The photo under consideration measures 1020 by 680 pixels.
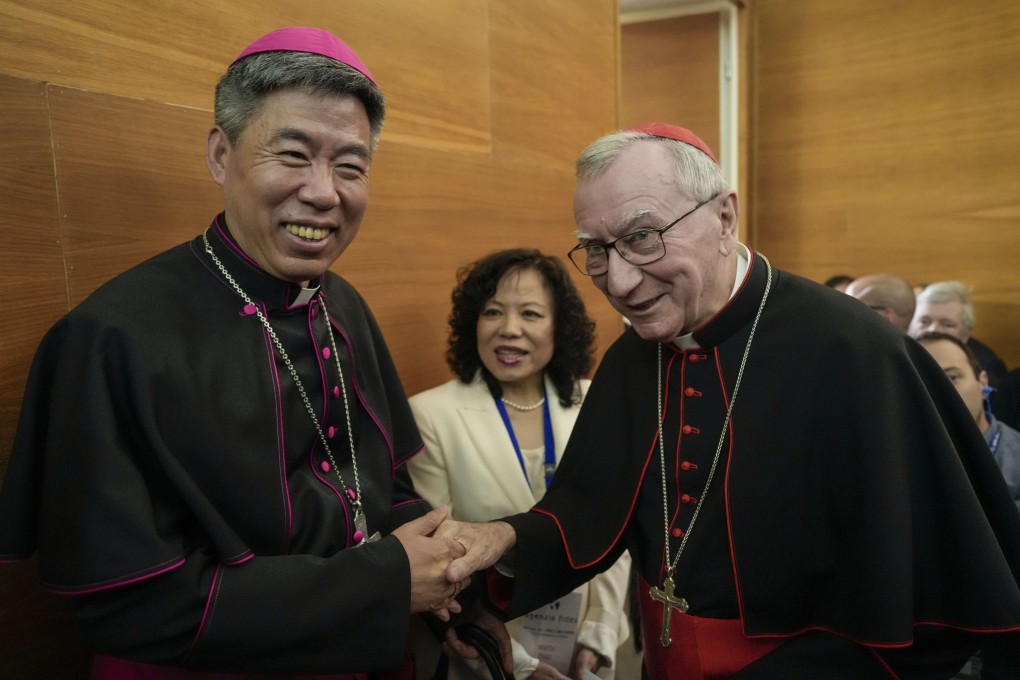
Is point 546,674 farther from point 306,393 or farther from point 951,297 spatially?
point 951,297

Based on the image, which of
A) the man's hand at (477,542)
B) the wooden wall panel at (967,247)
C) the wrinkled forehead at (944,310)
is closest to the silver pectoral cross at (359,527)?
the man's hand at (477,542)

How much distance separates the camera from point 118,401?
1.52 m

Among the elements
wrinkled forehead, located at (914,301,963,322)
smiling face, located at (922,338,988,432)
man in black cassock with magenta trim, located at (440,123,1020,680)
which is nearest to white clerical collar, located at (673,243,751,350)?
man in black cassock with magenta trim, located at (440,123,1020,680)

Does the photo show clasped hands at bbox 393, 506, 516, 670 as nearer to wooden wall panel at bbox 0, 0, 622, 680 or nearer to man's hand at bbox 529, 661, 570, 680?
man's hand at bbox 529, 661, 570, 680

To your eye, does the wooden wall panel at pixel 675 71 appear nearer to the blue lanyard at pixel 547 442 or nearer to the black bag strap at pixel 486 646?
the blue lanyard at pixel 547 442

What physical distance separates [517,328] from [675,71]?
4540 millimetres

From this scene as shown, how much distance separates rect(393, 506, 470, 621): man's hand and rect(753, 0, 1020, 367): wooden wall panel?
5.82m

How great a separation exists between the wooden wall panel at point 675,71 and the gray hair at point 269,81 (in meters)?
5.16

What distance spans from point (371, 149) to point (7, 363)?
96 cm

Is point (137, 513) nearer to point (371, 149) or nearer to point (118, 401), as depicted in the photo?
point (118, 401)

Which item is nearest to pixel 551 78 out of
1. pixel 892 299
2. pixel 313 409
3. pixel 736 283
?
pixel 736 283

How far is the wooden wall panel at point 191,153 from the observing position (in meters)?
1.84

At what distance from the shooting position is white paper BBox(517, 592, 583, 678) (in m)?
2.61

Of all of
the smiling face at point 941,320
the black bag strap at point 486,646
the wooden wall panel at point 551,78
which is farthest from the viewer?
the smiling face at point 941,320
